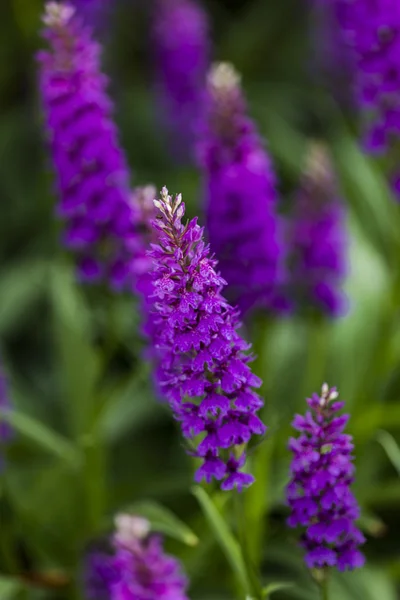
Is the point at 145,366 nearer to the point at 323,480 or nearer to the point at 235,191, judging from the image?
the point at 235,191

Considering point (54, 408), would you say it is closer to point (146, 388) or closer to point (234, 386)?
point (146, 388)

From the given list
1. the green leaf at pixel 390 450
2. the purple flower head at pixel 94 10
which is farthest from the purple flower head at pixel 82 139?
the purple flower head at pixel 94 10

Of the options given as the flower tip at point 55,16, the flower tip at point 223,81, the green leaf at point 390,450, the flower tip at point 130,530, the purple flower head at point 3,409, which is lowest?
the flower tip at point 130,530

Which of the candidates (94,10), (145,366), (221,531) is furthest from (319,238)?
(94,10)

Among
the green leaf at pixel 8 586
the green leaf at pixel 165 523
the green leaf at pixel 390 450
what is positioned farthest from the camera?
the green leaf at pixel 8 586

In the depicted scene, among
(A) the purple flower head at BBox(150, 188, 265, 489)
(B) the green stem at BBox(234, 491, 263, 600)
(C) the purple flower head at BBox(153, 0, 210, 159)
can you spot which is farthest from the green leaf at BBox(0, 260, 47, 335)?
(A) the purple flower head at BBox(150, 188, 265, 489)

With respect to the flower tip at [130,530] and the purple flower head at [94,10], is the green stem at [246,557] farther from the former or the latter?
the purple flower head at [94,10]

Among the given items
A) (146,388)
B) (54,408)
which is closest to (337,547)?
(146,388)
